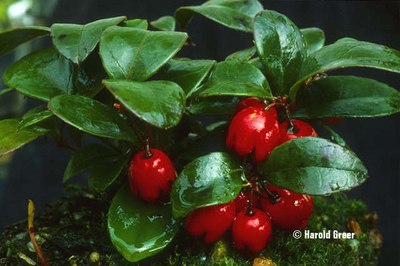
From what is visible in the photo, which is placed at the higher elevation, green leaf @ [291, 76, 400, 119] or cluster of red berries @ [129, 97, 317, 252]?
green leaf @ [291, 76, 400, 119]

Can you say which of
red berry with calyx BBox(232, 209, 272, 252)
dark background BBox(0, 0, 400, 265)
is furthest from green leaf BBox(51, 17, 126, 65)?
dark background BBox(0, 0, 400, 265)

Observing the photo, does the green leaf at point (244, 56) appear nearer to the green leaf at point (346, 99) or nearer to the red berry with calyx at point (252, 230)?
the green leaf at point (346, 99)

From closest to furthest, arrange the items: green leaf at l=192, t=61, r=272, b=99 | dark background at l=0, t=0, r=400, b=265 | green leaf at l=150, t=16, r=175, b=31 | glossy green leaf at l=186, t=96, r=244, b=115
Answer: green leaf at l=192, t=61, r=272, b=99 < glossy green leaf at l=186, t=96, r=244, b=115 < green leaf at l=150, t=16, r=175, b=31 < dark background at l=0, t=0, r=400, b=265

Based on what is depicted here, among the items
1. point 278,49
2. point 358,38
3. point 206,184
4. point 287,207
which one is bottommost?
point 358,38

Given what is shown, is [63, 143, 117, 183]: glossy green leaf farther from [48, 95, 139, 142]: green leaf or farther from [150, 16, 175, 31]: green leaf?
[150, 16, 175, 31]: green leaf

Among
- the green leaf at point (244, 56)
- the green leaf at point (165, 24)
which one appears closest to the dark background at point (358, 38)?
the green leaf at point (165, 24)

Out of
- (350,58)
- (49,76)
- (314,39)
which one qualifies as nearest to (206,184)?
(350,58)

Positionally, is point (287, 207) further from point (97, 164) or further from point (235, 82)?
point (97, 164)

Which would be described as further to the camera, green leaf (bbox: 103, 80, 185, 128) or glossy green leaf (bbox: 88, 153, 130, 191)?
glossy green leaf (bbox: 88, 153, 130, 191)
